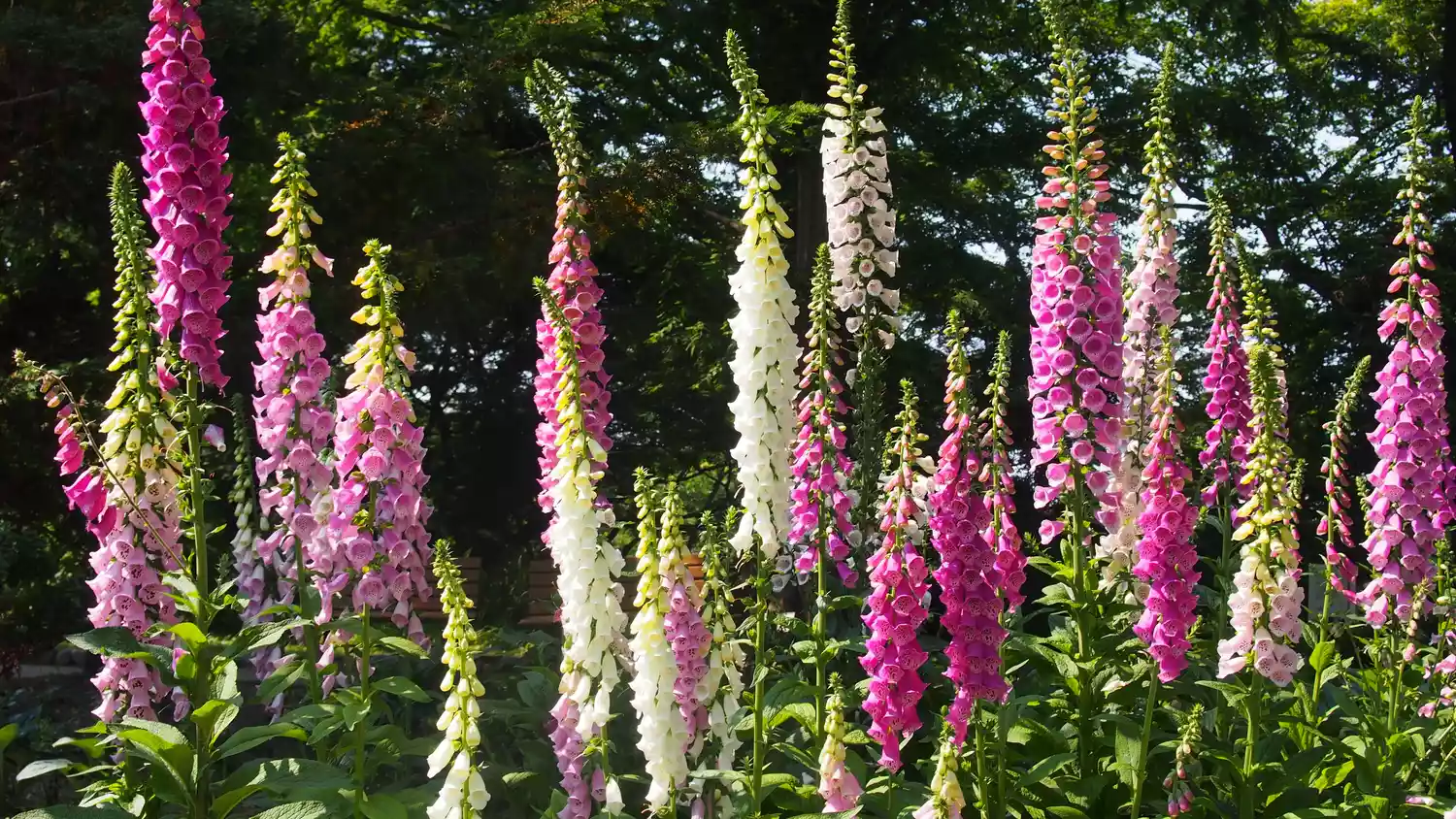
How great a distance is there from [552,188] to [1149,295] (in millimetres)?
6777

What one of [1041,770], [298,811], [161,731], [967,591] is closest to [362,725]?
[298,811]

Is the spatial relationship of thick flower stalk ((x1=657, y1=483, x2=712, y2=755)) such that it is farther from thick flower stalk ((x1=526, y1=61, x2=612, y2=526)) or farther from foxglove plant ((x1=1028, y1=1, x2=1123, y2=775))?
foxglove plant ((x1=1028, y1=1, x2=1123, y2=775))

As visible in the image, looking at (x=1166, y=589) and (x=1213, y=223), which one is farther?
(x=1213, y=223)

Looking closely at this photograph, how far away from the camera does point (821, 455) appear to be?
5.22 m

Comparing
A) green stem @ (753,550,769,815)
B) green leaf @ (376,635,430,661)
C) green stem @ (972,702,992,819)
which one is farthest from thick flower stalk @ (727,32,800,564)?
green leaf @ (376,635,430,661)

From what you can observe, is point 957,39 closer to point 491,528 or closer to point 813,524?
point 491,528

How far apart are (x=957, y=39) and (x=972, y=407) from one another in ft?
28.7

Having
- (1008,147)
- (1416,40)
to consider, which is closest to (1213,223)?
(1008,147)

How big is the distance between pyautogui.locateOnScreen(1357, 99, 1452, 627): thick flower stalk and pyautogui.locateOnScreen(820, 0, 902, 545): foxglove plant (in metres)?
2.24

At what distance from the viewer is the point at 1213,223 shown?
623cm

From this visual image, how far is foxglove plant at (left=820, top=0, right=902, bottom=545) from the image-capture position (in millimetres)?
5711

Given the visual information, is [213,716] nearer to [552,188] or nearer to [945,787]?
[945,787]

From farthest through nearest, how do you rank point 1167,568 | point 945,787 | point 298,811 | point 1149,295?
point 1149,295
point 1167,568
point 298,811
point 945,787

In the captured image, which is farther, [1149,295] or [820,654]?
[1149,295]
